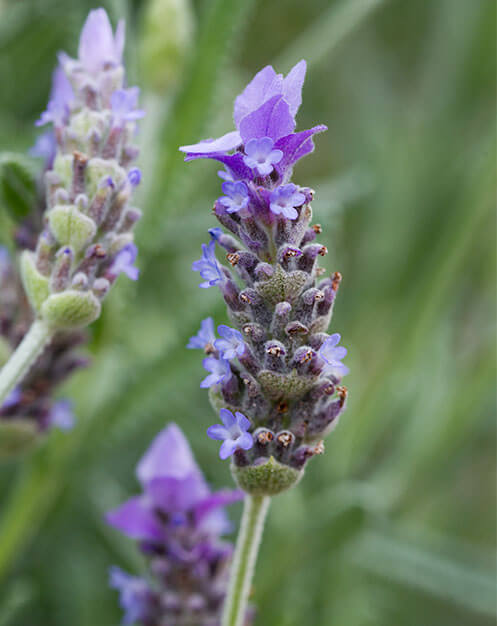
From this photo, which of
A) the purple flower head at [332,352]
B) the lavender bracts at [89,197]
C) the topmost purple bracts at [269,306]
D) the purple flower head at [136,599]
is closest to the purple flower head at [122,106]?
the lavender bracts at [89,197]

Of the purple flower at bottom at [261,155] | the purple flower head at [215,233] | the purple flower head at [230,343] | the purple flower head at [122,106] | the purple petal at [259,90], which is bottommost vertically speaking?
the purple flower head at [230,343]

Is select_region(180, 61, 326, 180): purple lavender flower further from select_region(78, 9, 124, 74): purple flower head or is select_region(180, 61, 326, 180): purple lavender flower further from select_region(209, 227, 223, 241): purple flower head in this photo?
select_region(78, 9, 124, 74): purple flower head

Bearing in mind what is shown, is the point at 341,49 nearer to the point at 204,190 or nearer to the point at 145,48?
the point at 204,190

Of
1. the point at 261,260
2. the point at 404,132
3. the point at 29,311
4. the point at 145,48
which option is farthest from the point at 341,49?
the point at 261,260

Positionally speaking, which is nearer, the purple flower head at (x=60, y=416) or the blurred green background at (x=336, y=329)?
the purple flower head at (x=60, y=416)

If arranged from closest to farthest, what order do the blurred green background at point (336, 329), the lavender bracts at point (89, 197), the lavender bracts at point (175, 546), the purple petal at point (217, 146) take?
the purple petal at point (217, 146)
the lavender bracts at point (89, 197)
the lavender bracts at point (175, 546)
the blurred green background at point (336, 329)

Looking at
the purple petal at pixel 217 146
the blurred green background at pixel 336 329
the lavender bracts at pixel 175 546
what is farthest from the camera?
the blurred green background at pixel 336 329

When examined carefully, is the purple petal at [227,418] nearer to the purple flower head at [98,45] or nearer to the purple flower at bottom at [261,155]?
the purple flower at bottom at [261,155]

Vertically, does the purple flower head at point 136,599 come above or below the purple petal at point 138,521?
below
